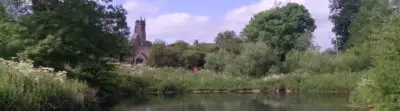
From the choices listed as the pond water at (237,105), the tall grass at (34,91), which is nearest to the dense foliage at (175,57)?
the tall grass at (34,91)

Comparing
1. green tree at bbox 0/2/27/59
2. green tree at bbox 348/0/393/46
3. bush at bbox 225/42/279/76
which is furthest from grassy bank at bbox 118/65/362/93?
green tree at bbox 0/2/27/59

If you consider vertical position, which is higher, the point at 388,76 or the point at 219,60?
the point at 219,60

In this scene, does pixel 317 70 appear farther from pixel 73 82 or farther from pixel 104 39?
pixel 73 82

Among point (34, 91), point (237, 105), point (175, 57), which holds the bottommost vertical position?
point (237, 105)

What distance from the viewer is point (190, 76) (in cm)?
4969

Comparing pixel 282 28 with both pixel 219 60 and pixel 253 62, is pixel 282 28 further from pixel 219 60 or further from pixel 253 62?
pixel 253 62

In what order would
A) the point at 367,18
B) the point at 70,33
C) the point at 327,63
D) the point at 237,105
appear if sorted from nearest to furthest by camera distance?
the point at 70,33 < the point at 237,105 < the point at 327,63 < the point at 367,18

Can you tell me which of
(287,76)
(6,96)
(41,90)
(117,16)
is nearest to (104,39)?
(117,16)

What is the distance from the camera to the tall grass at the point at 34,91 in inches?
623

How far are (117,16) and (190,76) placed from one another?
19.1m

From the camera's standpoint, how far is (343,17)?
64625mm

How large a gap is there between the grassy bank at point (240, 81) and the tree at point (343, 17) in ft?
54.6

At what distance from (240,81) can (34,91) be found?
33932 mm

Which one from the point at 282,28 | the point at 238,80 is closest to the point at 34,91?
the point at 238,80
